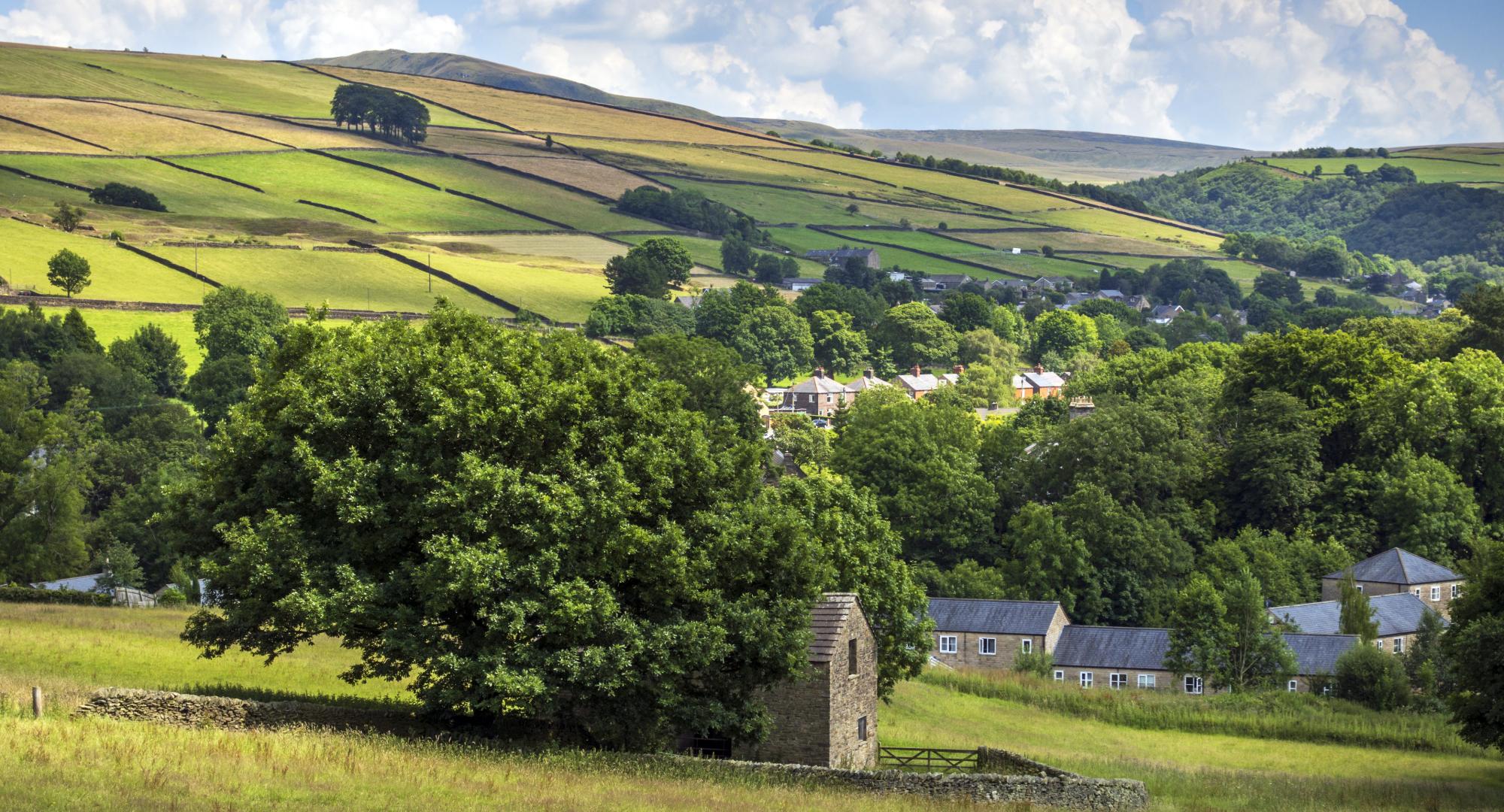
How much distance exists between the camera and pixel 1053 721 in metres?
63.9

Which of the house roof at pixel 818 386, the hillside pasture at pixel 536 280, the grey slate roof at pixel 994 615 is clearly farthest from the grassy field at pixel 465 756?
the hillside pasture at pixel 536 280

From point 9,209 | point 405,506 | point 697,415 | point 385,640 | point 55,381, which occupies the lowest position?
point 385,640

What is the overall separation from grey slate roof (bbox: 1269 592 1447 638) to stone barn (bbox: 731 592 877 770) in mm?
53402

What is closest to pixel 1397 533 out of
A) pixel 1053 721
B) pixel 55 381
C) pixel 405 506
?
pixel 1053 721

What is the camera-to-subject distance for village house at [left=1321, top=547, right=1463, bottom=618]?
9150cm

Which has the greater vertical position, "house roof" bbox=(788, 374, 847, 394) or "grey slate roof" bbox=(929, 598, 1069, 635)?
"house roof" bbox=(788, 374, 847, 394)

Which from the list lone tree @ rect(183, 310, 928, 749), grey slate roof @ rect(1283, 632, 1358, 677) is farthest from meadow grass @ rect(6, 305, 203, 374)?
lone tree @ rect(183, 310, 928, 749)

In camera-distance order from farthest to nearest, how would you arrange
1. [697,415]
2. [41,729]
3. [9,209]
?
[9,209] < [697,415] < [41,729]

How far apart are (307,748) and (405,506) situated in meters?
7.61

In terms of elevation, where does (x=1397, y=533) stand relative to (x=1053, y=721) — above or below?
above

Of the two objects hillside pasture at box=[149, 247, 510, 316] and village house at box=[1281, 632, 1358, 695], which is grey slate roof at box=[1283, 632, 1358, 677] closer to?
village house at box=[1281, 632, 1358, 695]

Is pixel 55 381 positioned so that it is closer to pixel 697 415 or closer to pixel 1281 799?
pixel 697 415

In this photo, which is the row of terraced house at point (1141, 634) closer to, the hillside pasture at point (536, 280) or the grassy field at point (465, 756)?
the grassy field at point (465, 756)

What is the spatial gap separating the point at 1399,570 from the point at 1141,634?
19845 mm
